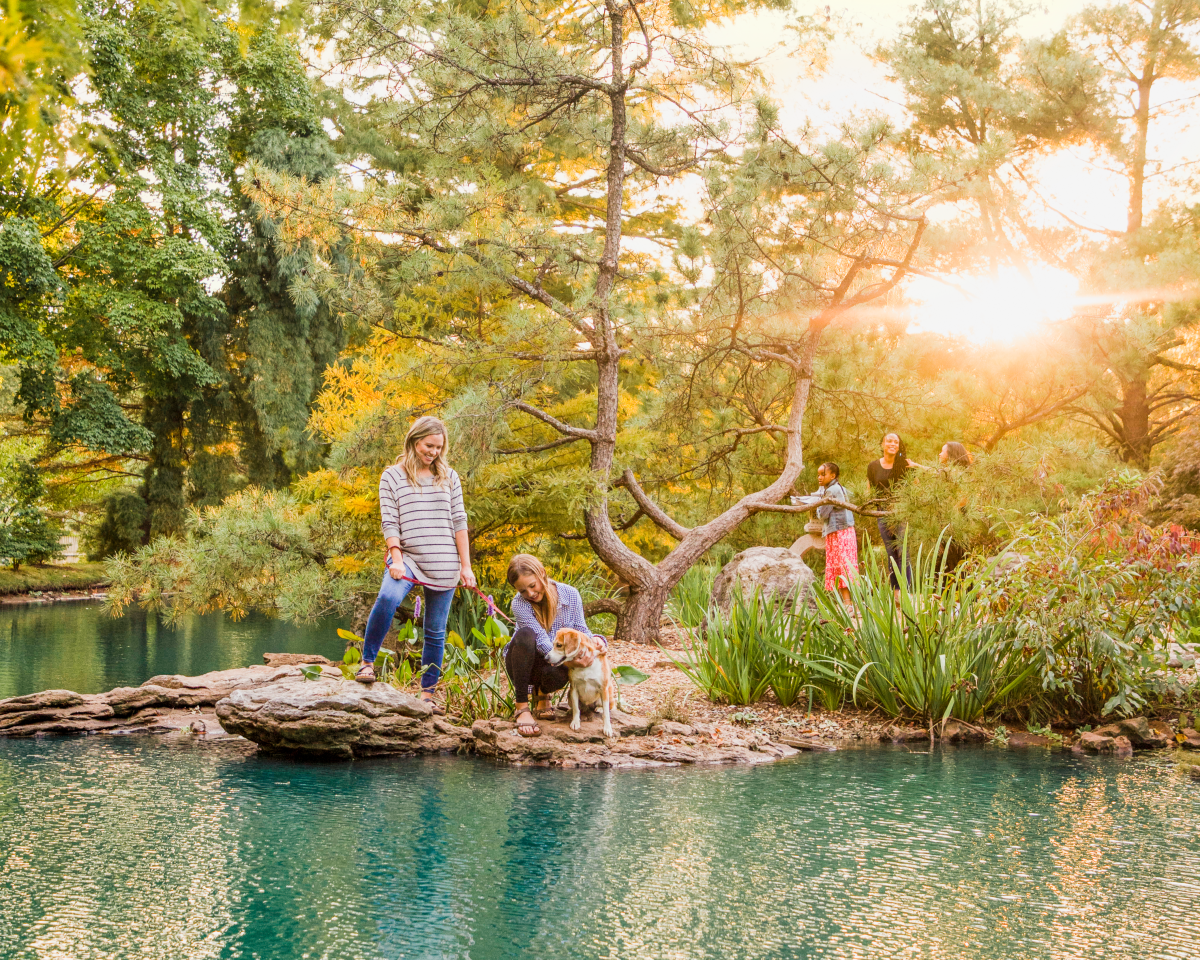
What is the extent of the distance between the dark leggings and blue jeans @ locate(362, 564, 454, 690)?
1.98 ft

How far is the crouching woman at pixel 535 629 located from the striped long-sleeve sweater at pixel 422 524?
21.8 inches

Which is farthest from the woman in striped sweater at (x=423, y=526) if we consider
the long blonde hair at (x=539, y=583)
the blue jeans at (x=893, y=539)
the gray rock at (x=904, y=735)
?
the blue jeans at (x=893, y=539)

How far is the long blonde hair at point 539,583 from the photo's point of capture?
4398 millimetres

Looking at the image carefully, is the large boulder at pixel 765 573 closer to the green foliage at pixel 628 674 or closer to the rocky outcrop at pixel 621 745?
the green foliage at pixel 628 674

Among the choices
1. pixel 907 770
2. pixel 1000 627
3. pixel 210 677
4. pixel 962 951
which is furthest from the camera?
pixel 210 677

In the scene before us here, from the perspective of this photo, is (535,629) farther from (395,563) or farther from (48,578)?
(48,578)

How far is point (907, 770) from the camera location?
13.8 ft

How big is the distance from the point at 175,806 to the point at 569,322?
13.6 ft

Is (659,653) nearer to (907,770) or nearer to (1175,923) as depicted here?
(907,770)

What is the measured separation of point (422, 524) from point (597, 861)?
2.32m

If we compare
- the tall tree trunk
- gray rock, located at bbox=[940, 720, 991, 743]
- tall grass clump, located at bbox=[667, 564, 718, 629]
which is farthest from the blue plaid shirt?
the tall tree trunk

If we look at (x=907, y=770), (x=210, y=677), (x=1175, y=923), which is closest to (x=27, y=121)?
(x=1175, y=923)

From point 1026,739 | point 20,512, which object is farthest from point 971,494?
point 20,512

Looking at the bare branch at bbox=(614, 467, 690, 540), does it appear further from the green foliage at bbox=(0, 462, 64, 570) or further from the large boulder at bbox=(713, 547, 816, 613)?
the green foliage at bbox=(0, 462, 64, 570)
